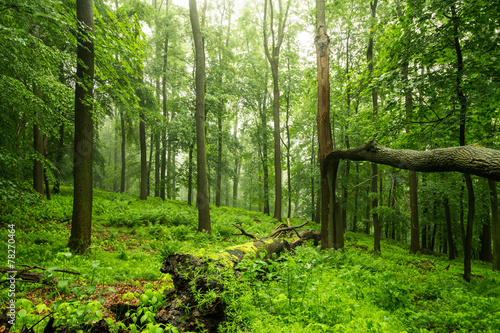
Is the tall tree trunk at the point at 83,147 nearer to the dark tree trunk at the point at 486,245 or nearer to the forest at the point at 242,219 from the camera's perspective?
the forest at the point at 242,219

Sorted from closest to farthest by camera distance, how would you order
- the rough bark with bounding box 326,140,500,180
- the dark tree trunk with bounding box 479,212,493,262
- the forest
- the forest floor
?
the forest floor < the forest < the rough bark with bounding box 326,140,500,180 < the dark tree trunk with bounding box 479,212,493,262

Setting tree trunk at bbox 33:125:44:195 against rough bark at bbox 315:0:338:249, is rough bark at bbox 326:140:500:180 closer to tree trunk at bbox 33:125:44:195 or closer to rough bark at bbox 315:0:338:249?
rough bark at bbox 315:0:338:249

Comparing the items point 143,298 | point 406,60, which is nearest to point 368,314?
point 143,298

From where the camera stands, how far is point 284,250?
21.1 feet

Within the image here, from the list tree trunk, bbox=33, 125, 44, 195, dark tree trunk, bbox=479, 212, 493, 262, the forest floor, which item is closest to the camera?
the forest floor

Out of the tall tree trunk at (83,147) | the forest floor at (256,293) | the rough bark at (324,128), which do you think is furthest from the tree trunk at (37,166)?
the rough bark at (324,128)

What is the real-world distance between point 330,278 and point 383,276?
109cm

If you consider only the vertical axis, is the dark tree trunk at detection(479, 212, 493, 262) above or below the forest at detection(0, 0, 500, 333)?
below

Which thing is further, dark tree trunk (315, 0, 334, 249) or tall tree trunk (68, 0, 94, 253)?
dark tree trunk (315, 0, 334, 249)

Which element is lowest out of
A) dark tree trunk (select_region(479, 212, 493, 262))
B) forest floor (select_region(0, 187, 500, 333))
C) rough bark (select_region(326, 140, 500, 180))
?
dark tree trunk (select_region(479, 212, 493, 262))

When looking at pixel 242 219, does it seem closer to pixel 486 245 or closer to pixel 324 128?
pixel 324 128

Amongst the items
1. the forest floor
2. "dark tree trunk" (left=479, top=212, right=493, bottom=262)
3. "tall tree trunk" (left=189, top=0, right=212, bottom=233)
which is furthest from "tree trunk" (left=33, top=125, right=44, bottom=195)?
"dark tree trunk" (left=479, top=212, right=493, bottom=262)

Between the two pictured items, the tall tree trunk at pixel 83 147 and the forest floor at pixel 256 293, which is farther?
the tall tree trunk at pixel 83 147

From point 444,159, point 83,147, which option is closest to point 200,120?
point 83,147
